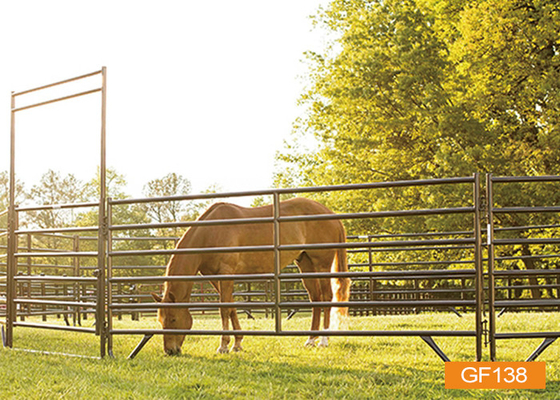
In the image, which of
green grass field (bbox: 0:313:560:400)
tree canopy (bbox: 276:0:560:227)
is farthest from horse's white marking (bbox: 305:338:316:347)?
tree canopy (bbox: 276:0:560:227)

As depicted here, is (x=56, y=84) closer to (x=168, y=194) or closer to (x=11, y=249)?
(x=11, y=249)

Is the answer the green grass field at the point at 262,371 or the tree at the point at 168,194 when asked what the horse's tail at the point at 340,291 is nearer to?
the green grass field at the point at 262,371

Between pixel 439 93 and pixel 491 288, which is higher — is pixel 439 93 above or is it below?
above

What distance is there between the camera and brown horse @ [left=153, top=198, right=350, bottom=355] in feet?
19.5

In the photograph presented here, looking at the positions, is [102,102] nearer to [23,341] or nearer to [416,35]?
[23,341]

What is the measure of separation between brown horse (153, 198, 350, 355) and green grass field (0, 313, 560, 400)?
1.12 feet

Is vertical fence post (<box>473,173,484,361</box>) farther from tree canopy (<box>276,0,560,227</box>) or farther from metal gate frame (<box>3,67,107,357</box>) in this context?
tree canopy (<box>276,0,560,227</box>)

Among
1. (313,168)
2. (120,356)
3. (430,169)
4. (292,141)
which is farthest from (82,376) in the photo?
(292,141)

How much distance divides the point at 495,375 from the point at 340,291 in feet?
9.58

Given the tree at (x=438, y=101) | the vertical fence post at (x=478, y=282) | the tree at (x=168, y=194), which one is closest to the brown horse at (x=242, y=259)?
the vertical fence post at (x=478, y=282)

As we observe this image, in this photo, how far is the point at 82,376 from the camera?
462 cm

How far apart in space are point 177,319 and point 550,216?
12.9m

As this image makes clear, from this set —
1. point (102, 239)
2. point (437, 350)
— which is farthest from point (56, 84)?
point (437, 350)

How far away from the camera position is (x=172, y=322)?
584 cm
